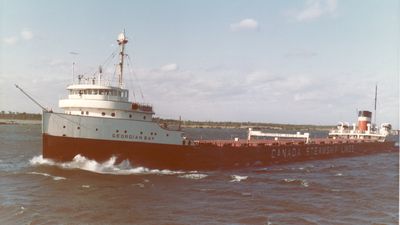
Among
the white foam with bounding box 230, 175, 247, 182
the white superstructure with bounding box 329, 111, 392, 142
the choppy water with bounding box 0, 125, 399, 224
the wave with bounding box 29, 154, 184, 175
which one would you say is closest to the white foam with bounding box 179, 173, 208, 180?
the choppy water with bounding box 0, 125, 399, 224

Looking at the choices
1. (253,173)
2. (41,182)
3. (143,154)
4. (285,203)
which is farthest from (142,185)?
(253,173)

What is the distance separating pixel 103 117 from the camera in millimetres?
31734

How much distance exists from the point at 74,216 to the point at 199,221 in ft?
21.8

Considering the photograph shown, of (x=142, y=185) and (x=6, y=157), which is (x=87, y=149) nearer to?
(x=142, y=185)

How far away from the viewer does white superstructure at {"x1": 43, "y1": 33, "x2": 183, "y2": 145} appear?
31547mm

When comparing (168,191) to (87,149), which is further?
(87,149)

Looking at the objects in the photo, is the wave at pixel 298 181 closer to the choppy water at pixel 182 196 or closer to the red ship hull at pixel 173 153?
the choppy water at pixel 182 196

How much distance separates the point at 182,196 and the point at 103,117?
9.81 metres

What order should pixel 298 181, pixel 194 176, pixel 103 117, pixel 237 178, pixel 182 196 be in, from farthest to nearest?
pixel 298 181, pixel 237 178, pixel 194 176, pixel 103 117, pixel 182 196

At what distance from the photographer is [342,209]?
81.0 feet

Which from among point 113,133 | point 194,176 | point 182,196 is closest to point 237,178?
point 194,176

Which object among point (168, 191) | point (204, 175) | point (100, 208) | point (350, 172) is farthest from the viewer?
point (350, 172)

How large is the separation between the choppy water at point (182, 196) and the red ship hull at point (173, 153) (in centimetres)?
76

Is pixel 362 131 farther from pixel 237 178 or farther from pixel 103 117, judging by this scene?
pixel 103 117
